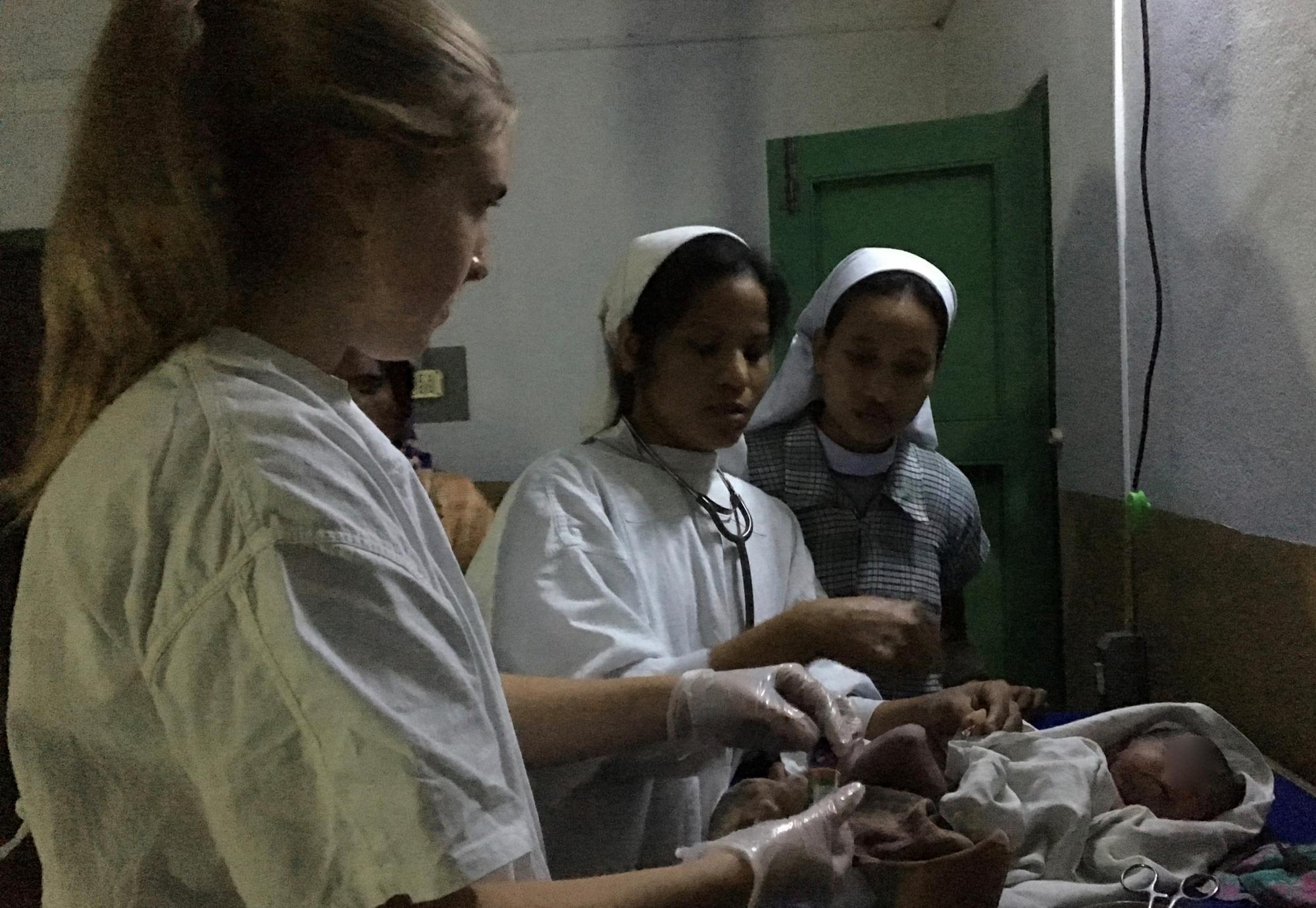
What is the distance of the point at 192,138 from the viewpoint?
54 centimetres

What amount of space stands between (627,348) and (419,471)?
1.20m

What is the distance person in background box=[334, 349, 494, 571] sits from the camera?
2152mm

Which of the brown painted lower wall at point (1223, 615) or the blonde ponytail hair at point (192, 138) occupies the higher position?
the blonde ponytail hair at point (192, 138)

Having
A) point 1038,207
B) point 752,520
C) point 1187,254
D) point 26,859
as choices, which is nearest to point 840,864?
point 752,520

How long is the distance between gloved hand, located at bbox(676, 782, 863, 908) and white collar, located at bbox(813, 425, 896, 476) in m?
0.84

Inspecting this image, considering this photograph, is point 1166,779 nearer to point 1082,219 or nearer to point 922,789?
point 922,789

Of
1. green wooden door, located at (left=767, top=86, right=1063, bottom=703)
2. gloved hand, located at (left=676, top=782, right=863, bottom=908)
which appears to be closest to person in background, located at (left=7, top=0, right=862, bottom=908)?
gloved hand, located at (left=676, top=782, right=863, bottom=908)

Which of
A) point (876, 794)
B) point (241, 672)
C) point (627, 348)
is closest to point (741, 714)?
point (876, 794)

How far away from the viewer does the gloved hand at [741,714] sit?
42.1 inches

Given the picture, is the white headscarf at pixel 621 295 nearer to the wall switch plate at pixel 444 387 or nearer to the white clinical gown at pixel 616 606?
the white clinical gown at pixel 616 606

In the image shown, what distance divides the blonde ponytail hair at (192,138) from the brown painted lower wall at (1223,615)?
1219mm

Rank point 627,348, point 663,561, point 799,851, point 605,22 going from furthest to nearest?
point 605,22
point 627,348
point 663,561
point 799,851

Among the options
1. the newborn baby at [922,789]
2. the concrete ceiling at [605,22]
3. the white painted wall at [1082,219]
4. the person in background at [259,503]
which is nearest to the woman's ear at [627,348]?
the newborn baby at [922,789]

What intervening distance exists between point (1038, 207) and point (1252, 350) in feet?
3.42
